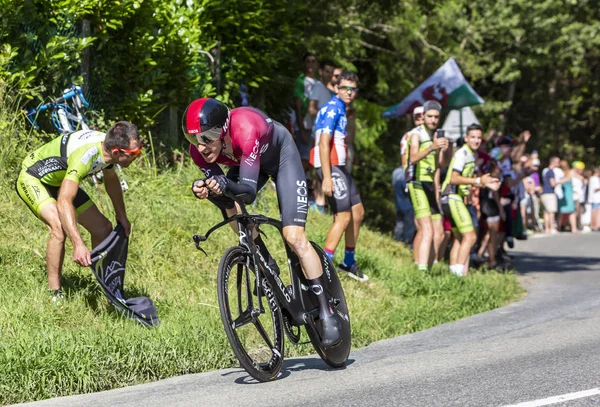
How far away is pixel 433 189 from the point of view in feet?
44.1

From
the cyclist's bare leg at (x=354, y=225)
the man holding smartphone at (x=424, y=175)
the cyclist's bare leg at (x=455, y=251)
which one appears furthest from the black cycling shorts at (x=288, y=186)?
the cyclist's bare leg at (x=455, y=251)

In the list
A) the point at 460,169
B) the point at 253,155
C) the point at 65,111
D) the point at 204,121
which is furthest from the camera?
the point at 460,169

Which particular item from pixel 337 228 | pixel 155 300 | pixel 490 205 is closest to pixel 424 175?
pixel 337 228

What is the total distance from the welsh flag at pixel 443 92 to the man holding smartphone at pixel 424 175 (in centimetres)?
608

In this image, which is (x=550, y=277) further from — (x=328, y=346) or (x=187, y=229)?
(x=328, y=346)

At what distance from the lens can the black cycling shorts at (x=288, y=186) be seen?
7312mm

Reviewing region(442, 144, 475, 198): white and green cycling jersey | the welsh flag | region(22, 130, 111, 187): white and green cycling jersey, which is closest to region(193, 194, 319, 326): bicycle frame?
region(22, 130, 111, 187): white and green cycling jersey

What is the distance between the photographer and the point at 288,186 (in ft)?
24.1

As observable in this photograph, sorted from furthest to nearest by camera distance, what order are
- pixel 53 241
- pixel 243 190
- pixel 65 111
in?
pixel 65 111 → pixel 53 241 → pixel 243 190

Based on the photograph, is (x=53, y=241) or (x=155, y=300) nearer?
(x=53, y=241)

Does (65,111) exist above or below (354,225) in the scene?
above

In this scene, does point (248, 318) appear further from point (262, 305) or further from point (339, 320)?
point (339, 320)

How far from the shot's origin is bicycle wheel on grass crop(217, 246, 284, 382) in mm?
6629

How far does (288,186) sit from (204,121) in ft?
2.78
